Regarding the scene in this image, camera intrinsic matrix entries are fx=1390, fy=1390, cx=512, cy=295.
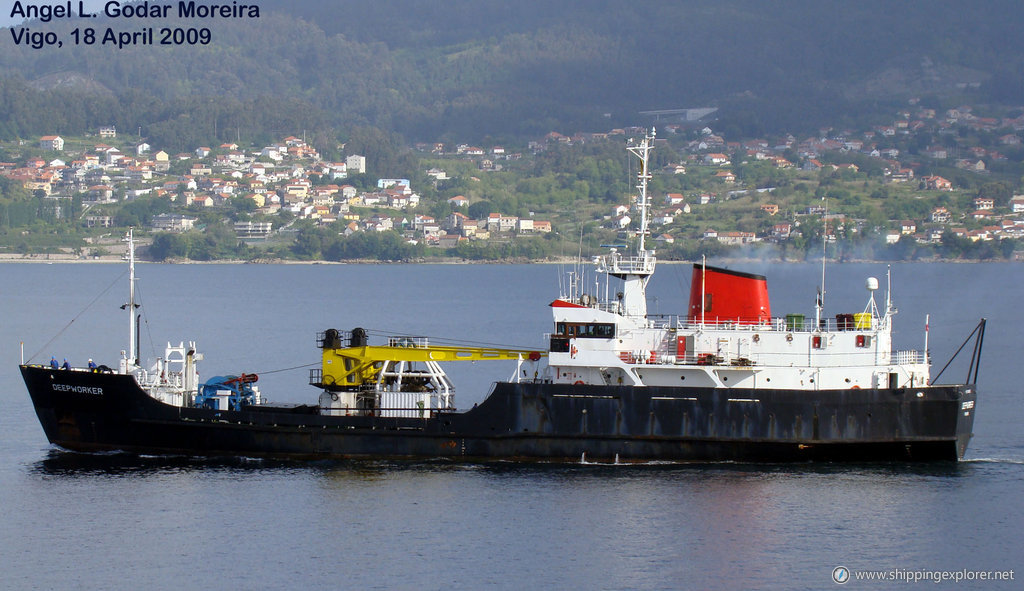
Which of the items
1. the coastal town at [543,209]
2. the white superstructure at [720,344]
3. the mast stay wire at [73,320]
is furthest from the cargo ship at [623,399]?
the coastal town at [543,209]

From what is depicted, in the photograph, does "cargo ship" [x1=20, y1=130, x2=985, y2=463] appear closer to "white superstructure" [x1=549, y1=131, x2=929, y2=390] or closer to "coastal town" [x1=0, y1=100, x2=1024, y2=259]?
"white superstructure" [x1=549, y1=131, x2=929, y2=390]

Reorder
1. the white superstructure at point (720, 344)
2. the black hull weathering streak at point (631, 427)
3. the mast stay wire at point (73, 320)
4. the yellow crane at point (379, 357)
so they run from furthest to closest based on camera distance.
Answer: the mast stay wire at point (73, 320) < the yellow crane at point (379, 357) < the white superstructure at point (720, 344) < the black hull weathering streak at point (631, 427)

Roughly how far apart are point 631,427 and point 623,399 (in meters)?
0.70

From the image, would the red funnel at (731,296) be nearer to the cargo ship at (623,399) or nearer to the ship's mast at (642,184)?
the cargo ship at (623,399)

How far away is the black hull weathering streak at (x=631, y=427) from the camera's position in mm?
31266

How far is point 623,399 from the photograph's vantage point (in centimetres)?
3139

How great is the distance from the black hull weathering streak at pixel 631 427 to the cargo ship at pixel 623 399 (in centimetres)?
3

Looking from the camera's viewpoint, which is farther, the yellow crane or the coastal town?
the coastal town

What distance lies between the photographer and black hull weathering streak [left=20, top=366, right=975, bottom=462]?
103ft

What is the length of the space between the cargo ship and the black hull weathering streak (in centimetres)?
3

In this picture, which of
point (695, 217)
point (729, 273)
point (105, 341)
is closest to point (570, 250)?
point (695, 217)

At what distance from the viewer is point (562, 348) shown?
3228cm

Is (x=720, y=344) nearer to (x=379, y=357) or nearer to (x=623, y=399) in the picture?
(x=623, y=399)

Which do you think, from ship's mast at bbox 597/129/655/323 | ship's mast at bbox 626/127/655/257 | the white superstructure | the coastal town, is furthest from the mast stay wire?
the coastal town
